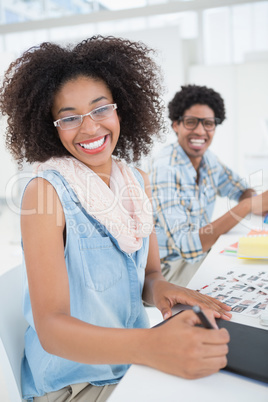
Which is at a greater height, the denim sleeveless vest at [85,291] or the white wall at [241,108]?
the white wall at [241,108]

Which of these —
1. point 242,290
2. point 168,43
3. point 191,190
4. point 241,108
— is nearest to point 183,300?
point 242,290

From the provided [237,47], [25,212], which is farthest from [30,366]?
[237,47]

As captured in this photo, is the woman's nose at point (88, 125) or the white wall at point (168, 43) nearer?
the woman's nose at point (88, 125)

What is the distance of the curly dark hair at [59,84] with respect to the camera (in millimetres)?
1249

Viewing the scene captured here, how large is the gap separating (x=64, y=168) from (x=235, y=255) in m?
0.75

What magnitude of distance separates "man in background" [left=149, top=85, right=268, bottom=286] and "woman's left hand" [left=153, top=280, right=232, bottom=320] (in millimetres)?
797

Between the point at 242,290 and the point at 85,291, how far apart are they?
461 millimetres

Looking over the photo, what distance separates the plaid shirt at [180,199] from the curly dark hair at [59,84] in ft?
1.92

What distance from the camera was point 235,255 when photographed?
153 cm

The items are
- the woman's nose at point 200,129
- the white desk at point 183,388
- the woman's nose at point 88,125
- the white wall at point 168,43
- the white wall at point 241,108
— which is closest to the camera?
the white desk at point 183,388

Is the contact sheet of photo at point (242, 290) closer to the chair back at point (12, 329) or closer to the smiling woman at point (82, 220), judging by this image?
the smiling woman at point (82, 220)

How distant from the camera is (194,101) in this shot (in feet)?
8.02

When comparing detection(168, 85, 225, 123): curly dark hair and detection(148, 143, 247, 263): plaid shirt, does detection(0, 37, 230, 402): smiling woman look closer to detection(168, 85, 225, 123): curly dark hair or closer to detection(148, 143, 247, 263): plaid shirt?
detection(148, 143, 247, 263): plaid shirt

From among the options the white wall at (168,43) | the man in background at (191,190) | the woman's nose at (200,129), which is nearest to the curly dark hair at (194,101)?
the man in background at (191,190)
